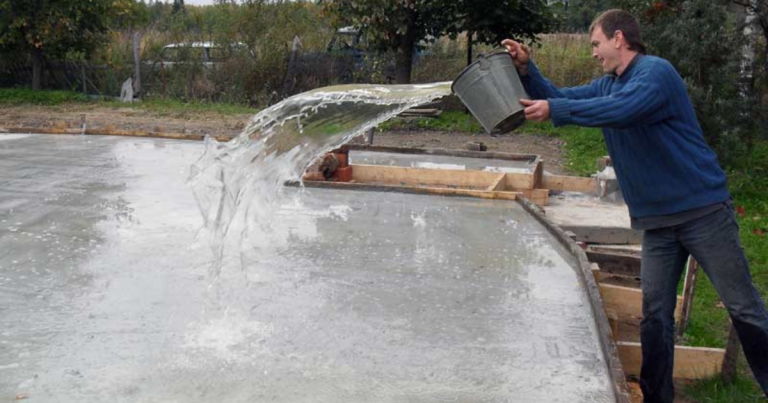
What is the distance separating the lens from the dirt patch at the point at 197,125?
1102 centimetres

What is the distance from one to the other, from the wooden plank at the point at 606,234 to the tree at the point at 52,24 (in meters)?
12.5

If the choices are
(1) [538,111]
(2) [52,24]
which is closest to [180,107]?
(2) [52,24]

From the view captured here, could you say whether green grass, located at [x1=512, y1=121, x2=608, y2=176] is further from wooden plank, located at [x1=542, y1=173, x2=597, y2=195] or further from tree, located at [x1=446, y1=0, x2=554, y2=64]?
wooden plank, located at [x1=542, y1=173, x2=597, y2=195]

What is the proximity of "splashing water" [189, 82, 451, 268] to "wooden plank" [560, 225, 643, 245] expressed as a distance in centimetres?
152

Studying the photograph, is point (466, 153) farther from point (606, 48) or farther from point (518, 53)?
point (606, 48)

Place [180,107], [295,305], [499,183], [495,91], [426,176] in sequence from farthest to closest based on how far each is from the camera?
1. [180,107]
2. [426,176]
3. [499,183]
4. [295,305]
5. [495,91]

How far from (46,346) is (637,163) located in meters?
2.29

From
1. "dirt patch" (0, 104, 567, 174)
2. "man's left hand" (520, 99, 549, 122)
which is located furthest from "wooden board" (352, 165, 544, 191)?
"dirt patch" (0, 104, 567, 174)

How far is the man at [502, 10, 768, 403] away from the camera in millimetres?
2762

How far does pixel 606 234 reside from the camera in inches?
188

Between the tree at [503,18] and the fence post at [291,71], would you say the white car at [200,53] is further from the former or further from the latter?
the tree at [503,18]

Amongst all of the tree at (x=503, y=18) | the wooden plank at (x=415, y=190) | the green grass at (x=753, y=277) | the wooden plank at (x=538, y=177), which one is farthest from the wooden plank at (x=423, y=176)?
the tree at (x=503, y=18)

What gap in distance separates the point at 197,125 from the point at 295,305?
31.2 feet

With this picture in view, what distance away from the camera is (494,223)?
462 centimetres
